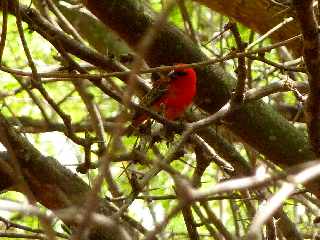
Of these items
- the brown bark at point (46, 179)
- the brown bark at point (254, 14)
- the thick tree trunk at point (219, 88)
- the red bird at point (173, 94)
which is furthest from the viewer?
the red bird at point (173, 94)

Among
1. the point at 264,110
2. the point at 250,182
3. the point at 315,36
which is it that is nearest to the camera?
the point at 250,182

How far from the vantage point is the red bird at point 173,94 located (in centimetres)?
483

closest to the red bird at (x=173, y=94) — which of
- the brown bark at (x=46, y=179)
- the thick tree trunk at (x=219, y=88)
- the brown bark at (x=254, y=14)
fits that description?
the brown bark at (x=254, y=14)

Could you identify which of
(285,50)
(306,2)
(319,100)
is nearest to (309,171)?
(306,2)

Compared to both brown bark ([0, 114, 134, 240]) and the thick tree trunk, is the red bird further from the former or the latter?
brown bark ([0, 114, 134, 240])

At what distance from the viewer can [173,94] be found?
5.28 m

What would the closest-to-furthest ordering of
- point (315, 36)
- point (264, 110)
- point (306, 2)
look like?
point (306, 2), point (315, 36), point (264, 110)

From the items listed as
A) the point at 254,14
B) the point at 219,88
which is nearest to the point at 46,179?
the point at 219,88

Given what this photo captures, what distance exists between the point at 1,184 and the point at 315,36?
166 centimetres

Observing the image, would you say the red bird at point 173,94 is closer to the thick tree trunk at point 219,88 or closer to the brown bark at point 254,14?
the brown bark at point 254,14

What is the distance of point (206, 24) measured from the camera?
698cm

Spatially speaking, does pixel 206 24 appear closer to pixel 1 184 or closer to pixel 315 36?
pixel 1 184

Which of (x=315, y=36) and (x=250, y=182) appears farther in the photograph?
(x=315, y=36)

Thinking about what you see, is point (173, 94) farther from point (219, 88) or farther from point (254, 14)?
point (219, 88)
